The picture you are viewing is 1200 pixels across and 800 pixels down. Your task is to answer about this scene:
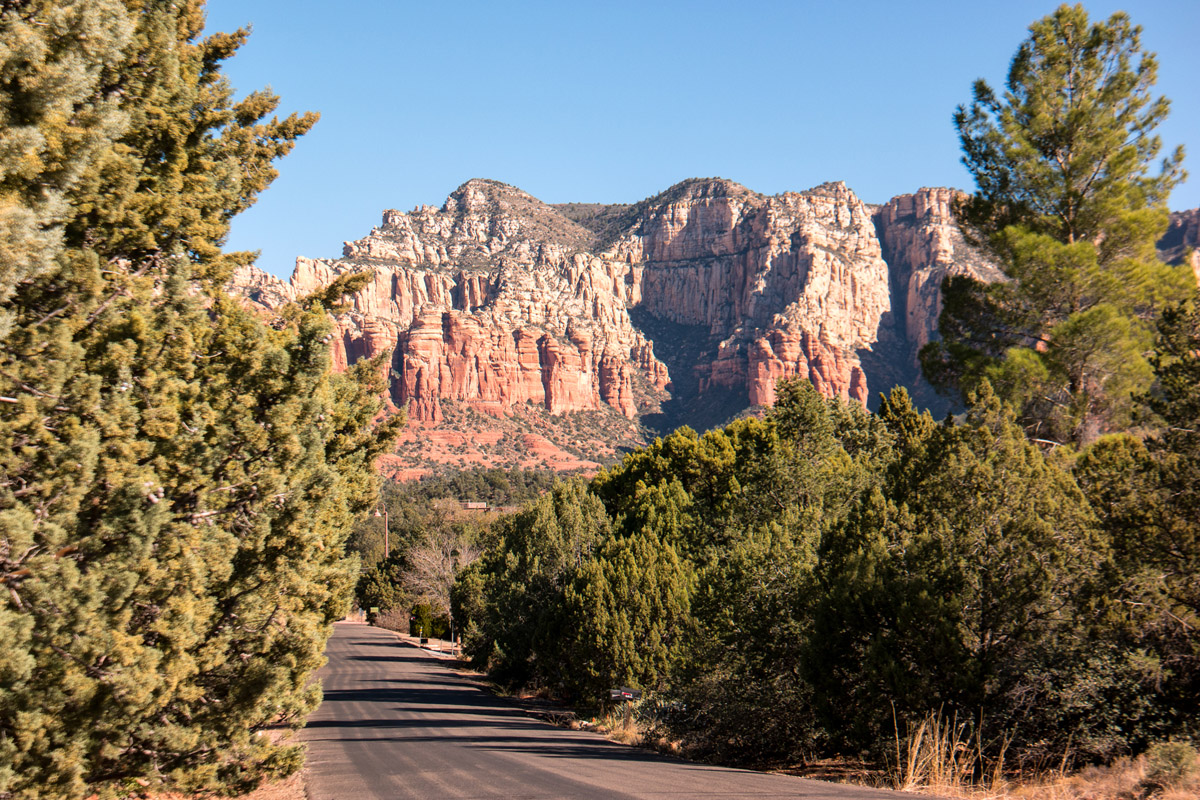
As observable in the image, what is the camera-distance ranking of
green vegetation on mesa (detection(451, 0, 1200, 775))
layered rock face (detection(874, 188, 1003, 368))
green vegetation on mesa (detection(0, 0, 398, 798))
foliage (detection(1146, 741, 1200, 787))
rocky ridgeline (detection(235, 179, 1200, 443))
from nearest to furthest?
green vegetation on mesa (detection(0, 0, 398, 798))
foliage (detection(1146, 741, 1200, 787))
green vegetation on mesa (detection(451, 0, 1200, 775))
rocky ridgeline (detection(235, 179, 1200, 443))
layered rock face (detection(874, 188, 1003, 368))

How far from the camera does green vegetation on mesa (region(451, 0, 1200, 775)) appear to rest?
39.0ft

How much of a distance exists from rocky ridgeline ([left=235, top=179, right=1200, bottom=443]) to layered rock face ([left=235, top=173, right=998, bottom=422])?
1.20 feet

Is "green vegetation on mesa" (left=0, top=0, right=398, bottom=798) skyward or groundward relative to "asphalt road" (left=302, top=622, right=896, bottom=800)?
skyward

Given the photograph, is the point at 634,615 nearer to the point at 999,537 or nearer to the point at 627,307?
the point at 999,537

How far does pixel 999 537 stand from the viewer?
12633 mm

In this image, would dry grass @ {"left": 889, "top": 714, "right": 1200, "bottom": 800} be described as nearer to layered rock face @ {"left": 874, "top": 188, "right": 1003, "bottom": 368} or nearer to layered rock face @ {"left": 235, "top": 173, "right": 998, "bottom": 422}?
layered rock face @ {"left": 235, "top": 173, "right": 998, "bottom": 422}

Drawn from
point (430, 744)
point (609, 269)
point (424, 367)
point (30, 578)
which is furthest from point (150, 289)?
point (609, 269)

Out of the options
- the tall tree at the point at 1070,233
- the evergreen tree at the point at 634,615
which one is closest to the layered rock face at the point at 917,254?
the tall tree at the point at 1070,233

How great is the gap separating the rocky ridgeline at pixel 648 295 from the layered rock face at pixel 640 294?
365 mm

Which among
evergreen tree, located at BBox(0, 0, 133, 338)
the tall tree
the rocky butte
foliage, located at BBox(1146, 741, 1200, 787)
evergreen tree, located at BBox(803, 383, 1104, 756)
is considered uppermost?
the rocky butte

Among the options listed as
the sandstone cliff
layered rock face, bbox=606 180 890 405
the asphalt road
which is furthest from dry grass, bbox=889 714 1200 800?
layered rock face, bbox=606 180 890 405

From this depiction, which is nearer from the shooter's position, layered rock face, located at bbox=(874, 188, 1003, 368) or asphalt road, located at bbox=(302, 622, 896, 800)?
Result: asphalt road, located at bbox=(302, 622, 896, 800)

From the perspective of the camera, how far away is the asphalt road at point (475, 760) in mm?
11203

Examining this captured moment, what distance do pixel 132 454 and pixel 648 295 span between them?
176 m
